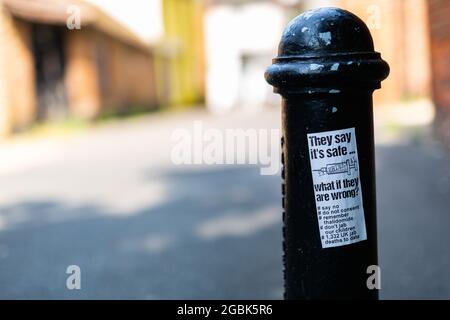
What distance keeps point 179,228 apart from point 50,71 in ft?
54.7

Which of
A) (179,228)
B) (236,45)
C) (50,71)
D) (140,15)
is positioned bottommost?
(179,228)

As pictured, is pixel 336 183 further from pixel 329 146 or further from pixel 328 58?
pixel 328 58

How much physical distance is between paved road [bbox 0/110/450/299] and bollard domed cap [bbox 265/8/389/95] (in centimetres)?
219

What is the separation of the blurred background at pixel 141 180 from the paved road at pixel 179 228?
0.02 metres

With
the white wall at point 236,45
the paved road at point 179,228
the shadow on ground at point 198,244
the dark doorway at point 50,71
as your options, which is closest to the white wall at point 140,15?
the dark doorway at point 50,71

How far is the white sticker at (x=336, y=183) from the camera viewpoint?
8.38 feet

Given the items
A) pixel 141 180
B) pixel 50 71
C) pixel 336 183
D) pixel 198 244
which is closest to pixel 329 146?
pixel 336 183

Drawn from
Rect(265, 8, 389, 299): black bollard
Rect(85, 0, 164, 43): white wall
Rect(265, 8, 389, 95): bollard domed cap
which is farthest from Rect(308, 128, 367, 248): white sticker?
Rect(85, 0, 164, 43): white wall

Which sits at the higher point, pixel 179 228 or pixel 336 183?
pixel 179 228

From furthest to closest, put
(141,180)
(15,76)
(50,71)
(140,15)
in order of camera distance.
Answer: (140,15)
(50,71)
(15,76)
(141,180)

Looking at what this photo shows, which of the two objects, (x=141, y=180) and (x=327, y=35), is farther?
(x=141, y=180)

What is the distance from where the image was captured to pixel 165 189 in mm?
9055

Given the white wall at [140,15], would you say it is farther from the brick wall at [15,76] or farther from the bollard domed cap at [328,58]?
the bollard domed cap at [328,58]

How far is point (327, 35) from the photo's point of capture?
253 cm
